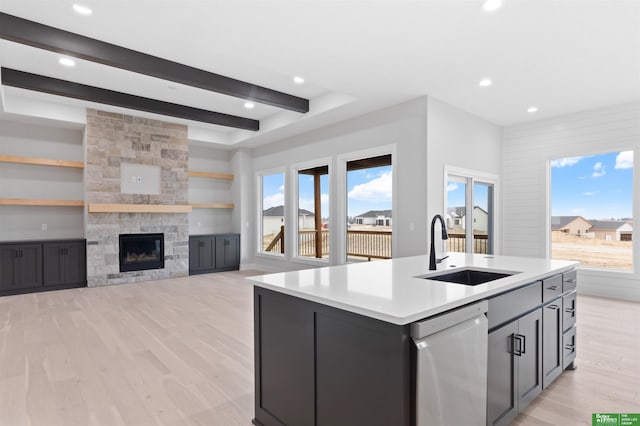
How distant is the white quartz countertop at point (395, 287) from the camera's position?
1.51 meters

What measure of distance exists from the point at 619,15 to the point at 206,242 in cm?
746

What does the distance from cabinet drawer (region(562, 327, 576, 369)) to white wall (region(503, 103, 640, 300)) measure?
11.6 ft

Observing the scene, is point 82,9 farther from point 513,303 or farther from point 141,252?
point 141,252

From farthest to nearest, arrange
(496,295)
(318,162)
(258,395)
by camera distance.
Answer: (318,162) → (258,395) → (496,295)

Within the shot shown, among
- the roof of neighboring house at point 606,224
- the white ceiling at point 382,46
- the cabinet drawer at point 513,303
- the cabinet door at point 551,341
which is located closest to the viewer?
the cabinet drawer at point 513,303

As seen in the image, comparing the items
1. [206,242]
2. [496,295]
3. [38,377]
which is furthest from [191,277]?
[496,295]

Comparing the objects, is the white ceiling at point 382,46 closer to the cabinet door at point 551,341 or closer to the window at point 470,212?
the window at point 470,212

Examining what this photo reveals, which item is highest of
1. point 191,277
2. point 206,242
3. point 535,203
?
point 535,203

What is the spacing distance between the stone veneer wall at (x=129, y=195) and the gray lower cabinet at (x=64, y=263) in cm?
13

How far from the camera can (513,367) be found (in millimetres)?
2066

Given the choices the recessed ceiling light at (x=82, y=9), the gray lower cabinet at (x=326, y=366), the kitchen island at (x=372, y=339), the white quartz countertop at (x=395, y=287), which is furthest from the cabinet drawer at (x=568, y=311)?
the recessed ceiling light at (x=82, y=9)

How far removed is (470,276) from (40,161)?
287 inches

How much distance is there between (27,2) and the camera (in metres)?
3.23

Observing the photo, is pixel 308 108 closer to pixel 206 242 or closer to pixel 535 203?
pixel 206 242
